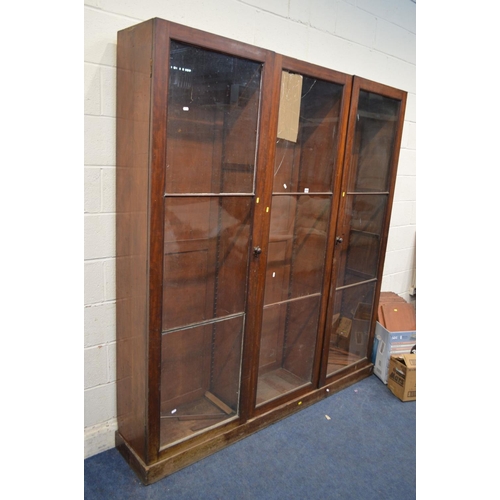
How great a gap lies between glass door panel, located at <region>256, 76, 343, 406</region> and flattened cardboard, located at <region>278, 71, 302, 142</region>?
0.05 m

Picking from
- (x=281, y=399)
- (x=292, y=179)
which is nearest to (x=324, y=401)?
(x=281, y=399)

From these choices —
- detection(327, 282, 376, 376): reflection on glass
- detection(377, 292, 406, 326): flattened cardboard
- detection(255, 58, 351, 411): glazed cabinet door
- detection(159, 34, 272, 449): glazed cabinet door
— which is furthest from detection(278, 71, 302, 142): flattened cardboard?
detection(377, 292, 406, 326): flattened cardboard

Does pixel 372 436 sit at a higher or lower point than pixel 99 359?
lower

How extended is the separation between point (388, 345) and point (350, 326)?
26 cm

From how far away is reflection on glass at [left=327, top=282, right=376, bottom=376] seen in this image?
8.55 ft

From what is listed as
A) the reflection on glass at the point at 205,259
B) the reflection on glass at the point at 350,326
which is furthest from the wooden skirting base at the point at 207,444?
the reflection on glass at the point at 205,259

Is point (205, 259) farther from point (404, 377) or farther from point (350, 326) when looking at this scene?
point (404, 377)

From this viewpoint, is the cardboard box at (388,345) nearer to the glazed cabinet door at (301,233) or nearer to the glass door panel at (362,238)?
the glass door panel at (362,238)

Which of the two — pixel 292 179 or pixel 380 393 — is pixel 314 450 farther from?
pixel 292 179

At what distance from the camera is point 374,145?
2514 millimetres

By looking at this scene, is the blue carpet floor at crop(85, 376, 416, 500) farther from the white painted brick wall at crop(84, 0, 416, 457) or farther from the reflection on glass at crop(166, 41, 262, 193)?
the reflection on glass at crop(166, 41, 262, 193)

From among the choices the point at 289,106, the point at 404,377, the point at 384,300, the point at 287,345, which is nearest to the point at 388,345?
the point at 404,377

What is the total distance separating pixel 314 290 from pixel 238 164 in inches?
34.8

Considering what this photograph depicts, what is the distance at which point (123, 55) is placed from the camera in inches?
63.3
